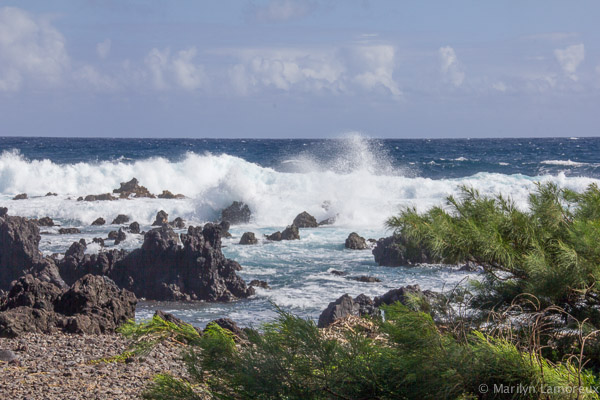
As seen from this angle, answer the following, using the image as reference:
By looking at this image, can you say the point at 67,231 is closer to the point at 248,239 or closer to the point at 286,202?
the point at 248,239

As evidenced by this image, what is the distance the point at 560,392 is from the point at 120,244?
15.5 m

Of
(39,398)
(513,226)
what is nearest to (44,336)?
(39,398)

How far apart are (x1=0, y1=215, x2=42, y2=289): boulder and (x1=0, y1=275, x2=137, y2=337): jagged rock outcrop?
541cm

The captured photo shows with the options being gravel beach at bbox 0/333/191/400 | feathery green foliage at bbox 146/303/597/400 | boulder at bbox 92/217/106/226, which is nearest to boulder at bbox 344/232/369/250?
boulder at bbox 92/217/106/226

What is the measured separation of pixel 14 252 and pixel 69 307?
629 centimetres

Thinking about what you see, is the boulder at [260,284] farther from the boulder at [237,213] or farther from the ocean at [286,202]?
the boulder at [237,213]

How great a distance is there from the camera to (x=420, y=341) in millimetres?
2281

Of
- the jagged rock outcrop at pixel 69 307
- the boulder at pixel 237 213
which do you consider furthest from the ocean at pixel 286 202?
the jagged rock outcrop at pixel 69 307

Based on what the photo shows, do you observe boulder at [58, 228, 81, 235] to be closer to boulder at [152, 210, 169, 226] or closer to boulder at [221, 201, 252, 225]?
boulder at [152, 210, 169, 226]

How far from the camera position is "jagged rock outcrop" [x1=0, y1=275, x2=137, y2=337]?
6391mm

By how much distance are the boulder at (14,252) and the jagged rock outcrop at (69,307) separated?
5.41 m

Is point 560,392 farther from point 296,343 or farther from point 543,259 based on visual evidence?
point 543,259

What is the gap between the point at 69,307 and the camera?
7059mm

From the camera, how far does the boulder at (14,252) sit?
12.4m
